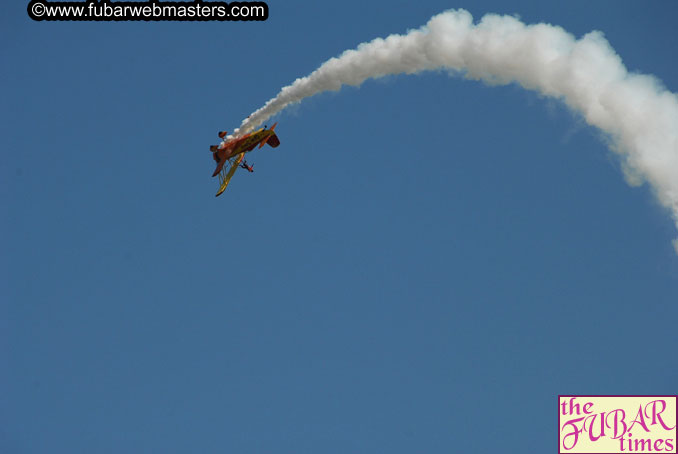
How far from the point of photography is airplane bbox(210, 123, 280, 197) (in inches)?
3666

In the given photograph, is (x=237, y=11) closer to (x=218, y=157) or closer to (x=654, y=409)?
(x=218, y=157)

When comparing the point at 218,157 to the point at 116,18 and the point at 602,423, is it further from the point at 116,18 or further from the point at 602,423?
the point at 602,423

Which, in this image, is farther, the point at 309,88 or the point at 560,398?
the point at 309,88

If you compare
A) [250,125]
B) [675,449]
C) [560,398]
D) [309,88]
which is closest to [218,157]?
[250,125]

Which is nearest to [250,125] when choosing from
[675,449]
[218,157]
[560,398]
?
[218,157]

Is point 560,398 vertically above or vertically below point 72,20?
below

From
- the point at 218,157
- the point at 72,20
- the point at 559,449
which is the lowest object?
the point at 559,449

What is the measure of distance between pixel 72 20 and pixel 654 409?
48046 mm

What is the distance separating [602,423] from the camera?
7800cm

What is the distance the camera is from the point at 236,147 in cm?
9456

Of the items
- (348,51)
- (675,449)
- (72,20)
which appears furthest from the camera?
(72,20)

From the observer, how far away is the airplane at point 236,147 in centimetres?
9312

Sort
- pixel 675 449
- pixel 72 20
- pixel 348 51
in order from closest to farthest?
pixel 675 449 → pixel 348 51 → pixel 72 20

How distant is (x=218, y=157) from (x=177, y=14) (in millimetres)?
10896
